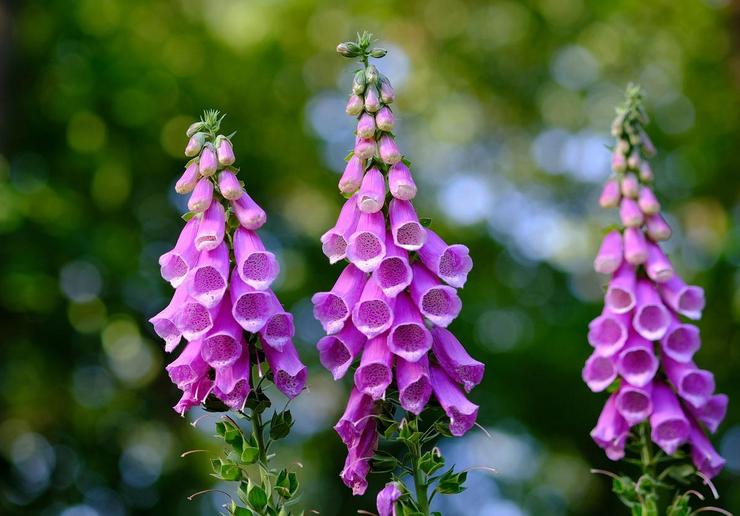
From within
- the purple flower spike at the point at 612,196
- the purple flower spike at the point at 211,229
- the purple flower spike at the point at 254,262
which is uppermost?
the purple flower spike at the point at 612,196

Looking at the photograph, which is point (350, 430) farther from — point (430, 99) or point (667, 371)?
point (430, 99)

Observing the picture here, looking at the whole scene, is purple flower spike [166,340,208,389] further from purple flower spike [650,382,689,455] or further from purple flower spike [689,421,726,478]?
purple flower spike [689,421,726,478]

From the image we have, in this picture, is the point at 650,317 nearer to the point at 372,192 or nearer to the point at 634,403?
the point at 634,403

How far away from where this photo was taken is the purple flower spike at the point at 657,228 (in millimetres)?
3137

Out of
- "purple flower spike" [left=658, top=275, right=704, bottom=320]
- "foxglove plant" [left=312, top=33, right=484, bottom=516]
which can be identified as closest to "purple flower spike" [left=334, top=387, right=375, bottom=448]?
"foxglove plant" [left=312, top=33, right=484, bottom=516]

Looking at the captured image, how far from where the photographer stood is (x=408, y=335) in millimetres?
2576

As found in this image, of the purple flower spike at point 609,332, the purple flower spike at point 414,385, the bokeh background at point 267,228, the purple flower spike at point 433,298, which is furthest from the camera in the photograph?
the bokeh background at point 267,228

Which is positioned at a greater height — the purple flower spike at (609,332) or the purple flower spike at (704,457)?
the purple flower spike at (609,332)

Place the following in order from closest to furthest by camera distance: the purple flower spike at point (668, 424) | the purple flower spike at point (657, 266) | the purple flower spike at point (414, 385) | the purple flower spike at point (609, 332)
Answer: the purple flower spike at point (414, 385)
the purple flower spike at point (668, 424)
the purple flower spike at point (609, 332)
the purple flower spike at point (657, 266)

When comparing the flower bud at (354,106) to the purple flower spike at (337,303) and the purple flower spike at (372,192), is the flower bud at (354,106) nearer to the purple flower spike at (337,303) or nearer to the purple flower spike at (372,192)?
the purple flower spike at (372,192)

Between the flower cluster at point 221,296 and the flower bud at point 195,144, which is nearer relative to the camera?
the flower cluster at point 221,296

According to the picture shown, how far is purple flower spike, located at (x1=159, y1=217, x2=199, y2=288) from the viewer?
2664mm

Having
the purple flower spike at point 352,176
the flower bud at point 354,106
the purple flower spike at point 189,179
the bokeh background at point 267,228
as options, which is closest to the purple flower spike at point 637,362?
the purple flower spike at point 352,176

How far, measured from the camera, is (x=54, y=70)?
14531mm
